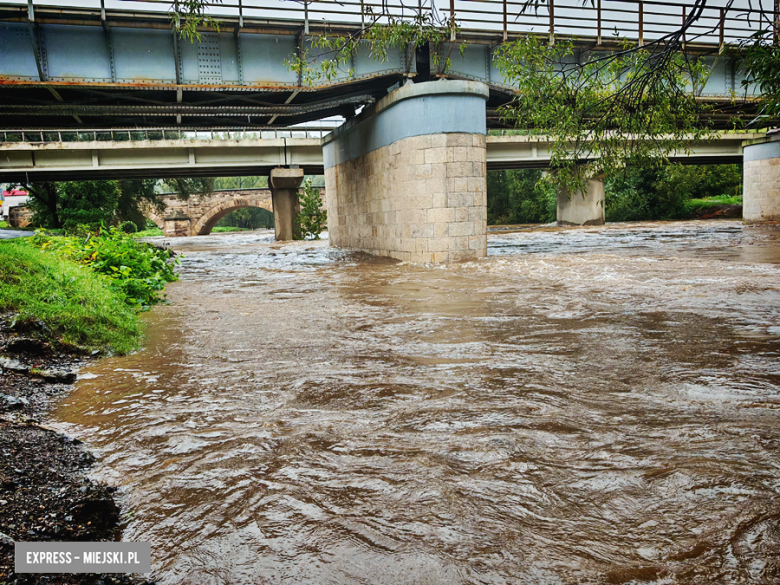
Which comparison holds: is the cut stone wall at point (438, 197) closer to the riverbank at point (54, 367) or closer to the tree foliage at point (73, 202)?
the riverbank at point (54, 367)

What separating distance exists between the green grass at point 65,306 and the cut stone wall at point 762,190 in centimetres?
3315

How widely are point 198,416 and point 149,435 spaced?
39 centimetres

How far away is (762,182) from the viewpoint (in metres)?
31.6

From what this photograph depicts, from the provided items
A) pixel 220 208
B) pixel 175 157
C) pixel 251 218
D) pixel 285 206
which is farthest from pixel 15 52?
pixel 251 218

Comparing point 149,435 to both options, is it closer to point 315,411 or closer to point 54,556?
point 315,411

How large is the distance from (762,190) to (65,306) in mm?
34488

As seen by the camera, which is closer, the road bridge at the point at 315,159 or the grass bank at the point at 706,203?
the road bridge at the point at 315,159

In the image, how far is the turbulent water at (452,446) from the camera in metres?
2.40

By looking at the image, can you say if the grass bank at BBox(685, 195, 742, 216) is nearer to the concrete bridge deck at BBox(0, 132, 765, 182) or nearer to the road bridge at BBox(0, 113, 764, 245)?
the road bridge at BBox(0, 113, 764, 245)

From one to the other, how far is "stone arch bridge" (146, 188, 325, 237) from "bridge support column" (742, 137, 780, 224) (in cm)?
3825

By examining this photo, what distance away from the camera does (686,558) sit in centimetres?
232

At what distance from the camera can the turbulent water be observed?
7.87ft

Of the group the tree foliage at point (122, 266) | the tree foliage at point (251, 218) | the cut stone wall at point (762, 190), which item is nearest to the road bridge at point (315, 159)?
the cut stone wall at point (762, 190)

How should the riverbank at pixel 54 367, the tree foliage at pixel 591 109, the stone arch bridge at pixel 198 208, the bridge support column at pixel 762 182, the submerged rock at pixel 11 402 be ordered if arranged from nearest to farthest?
the riverbank at pixel 54 367, the submerged rock at pixel 11 402, the tree foliage at pixel 591 109, the bridge support column at pixel 762 182, the stone arch bridge at pixel 198 208
